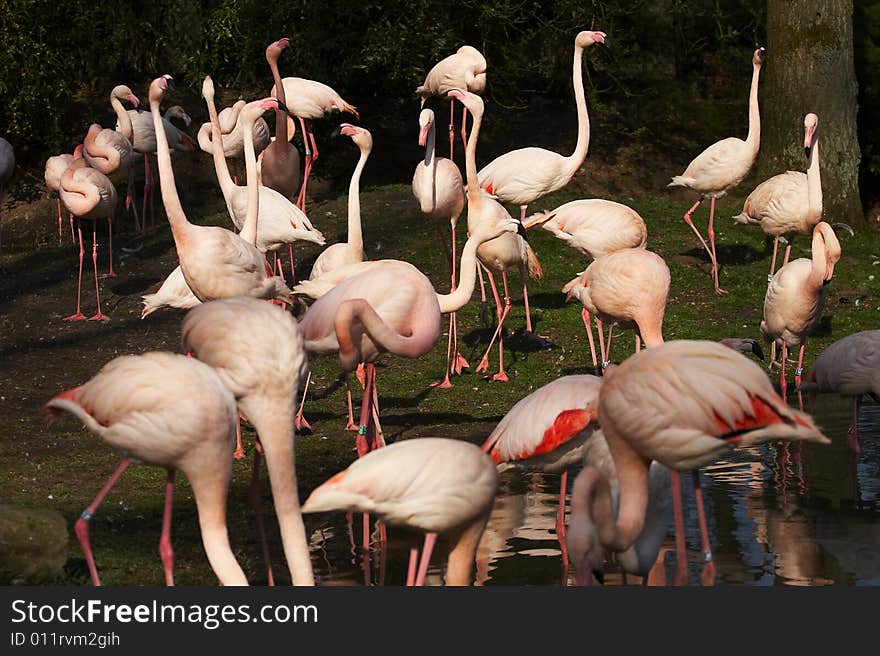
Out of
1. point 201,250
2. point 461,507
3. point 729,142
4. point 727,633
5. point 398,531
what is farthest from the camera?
point 729,142

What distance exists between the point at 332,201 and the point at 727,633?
9.94 m

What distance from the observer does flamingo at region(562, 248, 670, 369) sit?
7.33m

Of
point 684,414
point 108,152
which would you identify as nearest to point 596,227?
point 684,414

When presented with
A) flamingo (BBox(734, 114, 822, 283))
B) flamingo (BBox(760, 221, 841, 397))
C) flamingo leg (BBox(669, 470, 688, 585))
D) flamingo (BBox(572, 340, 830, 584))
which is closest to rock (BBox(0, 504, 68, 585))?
flamingo (BBox(572, 340, 830, 584))

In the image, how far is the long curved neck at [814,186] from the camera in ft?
32.7

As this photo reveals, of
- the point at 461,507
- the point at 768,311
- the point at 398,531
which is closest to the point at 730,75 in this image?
the point at 768,311

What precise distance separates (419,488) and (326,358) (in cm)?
535

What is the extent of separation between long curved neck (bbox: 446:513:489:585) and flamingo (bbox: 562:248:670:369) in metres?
3.16

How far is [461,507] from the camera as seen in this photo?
4266 millimetres

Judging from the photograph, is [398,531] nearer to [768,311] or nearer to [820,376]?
[820,376]

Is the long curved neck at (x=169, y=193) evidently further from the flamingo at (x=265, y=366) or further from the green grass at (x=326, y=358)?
the flamingo at (x=265, y=366)

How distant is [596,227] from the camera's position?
30.0ft

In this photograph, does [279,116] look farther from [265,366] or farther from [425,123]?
[265,366]

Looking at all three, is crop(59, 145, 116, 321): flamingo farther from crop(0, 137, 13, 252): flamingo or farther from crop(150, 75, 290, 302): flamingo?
crop(150, 75, 290, 302): flamingo
